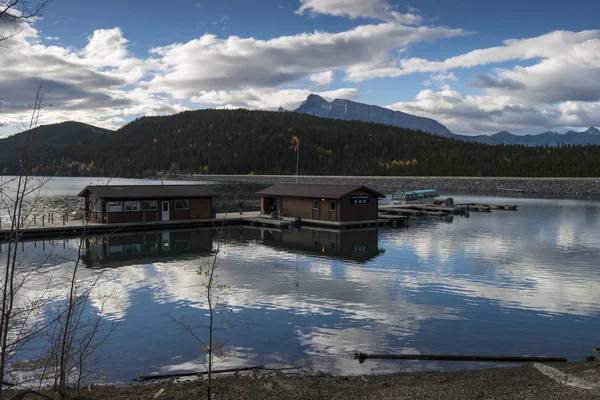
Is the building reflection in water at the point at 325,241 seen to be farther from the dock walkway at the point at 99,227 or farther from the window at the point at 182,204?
the window at the point at 182,204

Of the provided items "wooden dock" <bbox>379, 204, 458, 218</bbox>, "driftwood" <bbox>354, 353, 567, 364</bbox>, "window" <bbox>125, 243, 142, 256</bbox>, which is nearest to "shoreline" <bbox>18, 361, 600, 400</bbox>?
"driftwood" <bbox>354, 353, 567, 364</bbox>

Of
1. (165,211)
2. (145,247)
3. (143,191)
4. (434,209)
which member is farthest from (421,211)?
(145,247)

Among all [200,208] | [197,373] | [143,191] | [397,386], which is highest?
[143,191]

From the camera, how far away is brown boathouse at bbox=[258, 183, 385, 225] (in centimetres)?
5800

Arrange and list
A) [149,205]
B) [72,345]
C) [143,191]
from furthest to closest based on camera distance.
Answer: [143,191] < [149,205] < [72,345]

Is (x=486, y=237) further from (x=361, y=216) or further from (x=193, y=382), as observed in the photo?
(x=193, y=382)

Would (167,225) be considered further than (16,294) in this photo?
Yes

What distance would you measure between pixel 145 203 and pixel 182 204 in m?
4.57

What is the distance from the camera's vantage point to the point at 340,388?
14703mm

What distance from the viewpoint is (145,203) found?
5516 cm

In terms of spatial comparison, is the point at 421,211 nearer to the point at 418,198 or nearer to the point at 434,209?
the point at 434,209

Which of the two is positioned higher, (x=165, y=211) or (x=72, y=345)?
(x=165, y=211)

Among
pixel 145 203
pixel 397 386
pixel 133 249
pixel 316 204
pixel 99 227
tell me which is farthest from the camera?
pixel 316 204

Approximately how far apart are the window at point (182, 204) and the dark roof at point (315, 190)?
38.5ft
